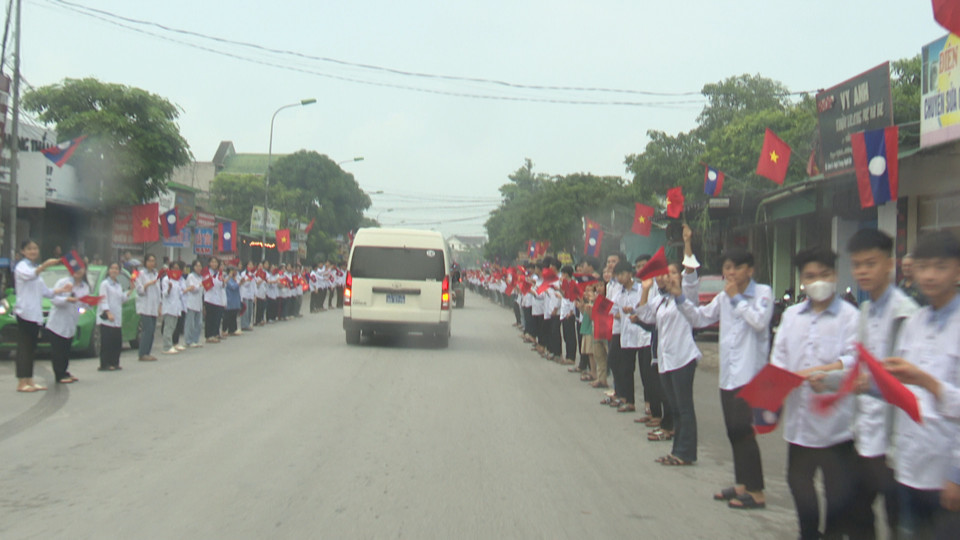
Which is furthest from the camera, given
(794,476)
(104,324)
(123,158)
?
(123,158)

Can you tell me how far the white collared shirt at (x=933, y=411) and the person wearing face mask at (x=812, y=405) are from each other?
0.66m

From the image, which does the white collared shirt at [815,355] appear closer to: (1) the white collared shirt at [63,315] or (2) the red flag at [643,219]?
(1) the white collared shirt at [63,315]

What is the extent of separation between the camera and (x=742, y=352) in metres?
6.26

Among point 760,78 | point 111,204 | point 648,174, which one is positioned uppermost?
point 760,78

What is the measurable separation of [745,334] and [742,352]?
12 centimetres

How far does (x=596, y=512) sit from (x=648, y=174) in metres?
42.2

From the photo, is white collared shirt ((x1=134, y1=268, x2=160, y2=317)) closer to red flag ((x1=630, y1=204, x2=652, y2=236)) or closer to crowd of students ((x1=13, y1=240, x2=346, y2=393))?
crowd of students ((x1=13, y1=240, x2=346, y2=393))

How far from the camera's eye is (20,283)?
1118 cm

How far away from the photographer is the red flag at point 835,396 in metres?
4.08

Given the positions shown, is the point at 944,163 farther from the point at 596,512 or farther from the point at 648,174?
the point at 648,174

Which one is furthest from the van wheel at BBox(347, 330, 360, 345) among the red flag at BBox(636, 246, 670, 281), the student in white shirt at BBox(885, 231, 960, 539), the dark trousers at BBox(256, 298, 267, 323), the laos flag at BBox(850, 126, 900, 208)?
the student in white shirt at BBox(885, 231, 960, 539)

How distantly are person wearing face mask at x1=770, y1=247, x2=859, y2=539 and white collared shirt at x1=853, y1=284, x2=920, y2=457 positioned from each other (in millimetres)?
225

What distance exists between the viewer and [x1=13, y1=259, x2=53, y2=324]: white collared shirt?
11125mm

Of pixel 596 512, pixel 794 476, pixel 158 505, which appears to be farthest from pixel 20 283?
pixel 794 476
